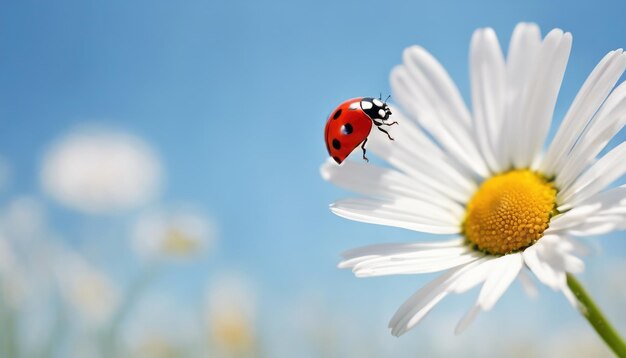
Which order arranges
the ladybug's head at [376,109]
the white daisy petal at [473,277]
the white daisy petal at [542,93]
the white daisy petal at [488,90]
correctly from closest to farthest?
1. the white daisy petal at [473,277]
2. the white daisy petal at [542,93]
3. the white daisy petal at [488,90]
4. the ladybug's head at [376,109]

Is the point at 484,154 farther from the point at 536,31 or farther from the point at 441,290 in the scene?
the point at 441,290

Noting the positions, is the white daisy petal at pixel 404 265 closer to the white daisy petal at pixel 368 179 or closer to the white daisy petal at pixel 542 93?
the white daisy petal at pixel 368 179

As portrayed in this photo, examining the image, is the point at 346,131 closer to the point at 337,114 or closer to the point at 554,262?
the point at 337,114

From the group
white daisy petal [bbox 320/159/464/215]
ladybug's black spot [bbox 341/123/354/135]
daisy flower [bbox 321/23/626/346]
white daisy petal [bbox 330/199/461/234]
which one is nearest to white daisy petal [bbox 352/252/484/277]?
daisy flower [bbox 321/23/626/346]

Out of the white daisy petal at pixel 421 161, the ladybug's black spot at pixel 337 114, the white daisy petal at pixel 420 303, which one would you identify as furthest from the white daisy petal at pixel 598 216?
the ladybug's black spot at pixel 337 114

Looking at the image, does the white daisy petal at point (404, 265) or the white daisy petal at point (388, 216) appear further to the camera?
the white daisy petal at point (388, 216)

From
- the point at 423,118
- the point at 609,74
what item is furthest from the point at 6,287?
the point at 609,74

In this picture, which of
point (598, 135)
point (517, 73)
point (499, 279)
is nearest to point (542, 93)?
point (517, 73)
